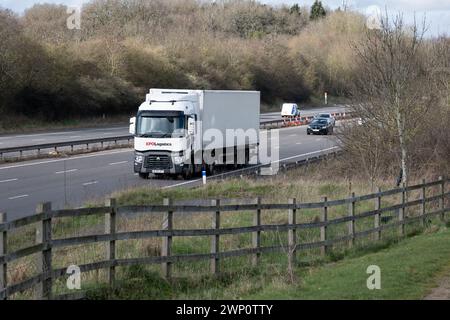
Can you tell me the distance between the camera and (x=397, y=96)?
2208cm

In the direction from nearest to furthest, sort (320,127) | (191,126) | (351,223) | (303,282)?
(303,282) < (351,223) < (191,126) < (320,127)

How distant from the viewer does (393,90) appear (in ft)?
74.9

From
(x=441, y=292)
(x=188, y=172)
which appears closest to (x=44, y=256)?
(x=441, y=292)

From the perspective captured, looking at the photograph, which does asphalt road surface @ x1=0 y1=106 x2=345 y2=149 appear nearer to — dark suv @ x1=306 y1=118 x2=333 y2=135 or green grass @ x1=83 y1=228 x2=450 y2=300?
dark suv @ x1=306 y1=118 x2=333 y2=135

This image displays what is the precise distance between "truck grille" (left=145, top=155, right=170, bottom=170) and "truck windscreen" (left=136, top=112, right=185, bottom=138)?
0.89m

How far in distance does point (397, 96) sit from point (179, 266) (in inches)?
453

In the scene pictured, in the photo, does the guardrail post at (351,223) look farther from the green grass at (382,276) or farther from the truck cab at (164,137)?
the truck cab at (164,137)

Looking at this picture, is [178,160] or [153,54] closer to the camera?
[178,160]

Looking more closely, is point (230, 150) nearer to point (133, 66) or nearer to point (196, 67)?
point (133, 66)

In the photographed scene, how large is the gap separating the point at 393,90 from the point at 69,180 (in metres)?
14.8

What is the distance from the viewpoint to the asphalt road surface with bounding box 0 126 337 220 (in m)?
25.5

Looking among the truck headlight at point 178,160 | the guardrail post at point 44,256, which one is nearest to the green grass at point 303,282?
the guardrail post at point 44,256

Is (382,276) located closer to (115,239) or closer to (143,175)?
(115,239)

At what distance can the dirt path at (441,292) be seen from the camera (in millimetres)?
Result: 9977
